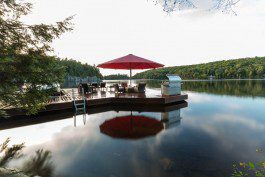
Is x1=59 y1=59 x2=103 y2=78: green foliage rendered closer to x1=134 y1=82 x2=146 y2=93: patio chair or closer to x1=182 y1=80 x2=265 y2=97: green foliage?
x1=182 y1=80 x2=265 y2=97: green foliage

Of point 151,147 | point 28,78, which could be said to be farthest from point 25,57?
point 151,147

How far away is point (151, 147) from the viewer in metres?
6.23

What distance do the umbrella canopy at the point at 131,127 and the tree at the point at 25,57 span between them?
3425 mm

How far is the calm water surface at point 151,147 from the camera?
15.8ft

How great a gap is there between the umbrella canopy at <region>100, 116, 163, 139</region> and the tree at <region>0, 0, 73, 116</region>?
3425mm

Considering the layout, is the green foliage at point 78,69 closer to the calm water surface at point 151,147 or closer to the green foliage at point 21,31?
the calm water surface at point 151,147

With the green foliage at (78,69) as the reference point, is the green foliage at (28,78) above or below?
below

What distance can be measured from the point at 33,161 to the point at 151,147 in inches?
123

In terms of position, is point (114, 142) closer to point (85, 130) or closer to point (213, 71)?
point (85, 130)

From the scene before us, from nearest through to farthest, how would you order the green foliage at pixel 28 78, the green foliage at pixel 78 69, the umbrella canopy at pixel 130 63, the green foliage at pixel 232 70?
the green foliage at pixel 28 78 < the umbrella canopy at pixel 130 63 < the green foliage at pixel 78 69 < the green foliage at pixel 232 70

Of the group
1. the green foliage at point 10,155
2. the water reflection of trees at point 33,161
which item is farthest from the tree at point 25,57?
the green foliage at point 10,155

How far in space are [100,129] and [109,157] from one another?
2961mm

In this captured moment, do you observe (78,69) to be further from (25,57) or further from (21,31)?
(25,57)

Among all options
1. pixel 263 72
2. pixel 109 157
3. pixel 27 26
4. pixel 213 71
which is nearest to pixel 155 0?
pixel 27 26
